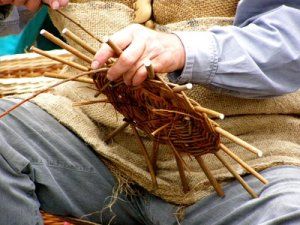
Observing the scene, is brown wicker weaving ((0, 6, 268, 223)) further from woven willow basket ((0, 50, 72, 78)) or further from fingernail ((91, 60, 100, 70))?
woven willow basket ((0, 50, 72, 78))

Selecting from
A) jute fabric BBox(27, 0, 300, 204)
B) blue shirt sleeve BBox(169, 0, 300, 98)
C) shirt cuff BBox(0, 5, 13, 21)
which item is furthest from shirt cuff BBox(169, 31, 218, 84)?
shirt cuff BBox(0, 5, 13, 21)

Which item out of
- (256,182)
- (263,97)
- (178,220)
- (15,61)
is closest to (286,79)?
(263,97)

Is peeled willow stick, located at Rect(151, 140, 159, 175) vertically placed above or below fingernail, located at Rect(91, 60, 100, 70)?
below

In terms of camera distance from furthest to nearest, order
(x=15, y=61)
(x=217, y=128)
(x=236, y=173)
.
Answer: (x=15, y=61) < (x=236, y=173) < (x=217, y=128)

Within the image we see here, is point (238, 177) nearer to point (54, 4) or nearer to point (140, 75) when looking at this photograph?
point (140, 75)

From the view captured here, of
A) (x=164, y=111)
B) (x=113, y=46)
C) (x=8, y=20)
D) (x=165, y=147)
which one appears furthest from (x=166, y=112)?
(x=8, y=20)

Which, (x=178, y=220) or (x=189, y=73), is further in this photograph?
(x=178, y=220)

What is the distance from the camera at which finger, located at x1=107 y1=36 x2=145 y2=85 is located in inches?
29.8

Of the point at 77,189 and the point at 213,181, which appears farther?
the point at 77,189

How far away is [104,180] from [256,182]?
0.28 m

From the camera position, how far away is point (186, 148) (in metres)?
0.82

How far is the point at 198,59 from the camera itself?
85 centimetres

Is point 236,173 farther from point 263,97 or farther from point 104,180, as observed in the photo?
point 104,180

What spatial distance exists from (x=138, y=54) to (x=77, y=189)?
36 centimetres
